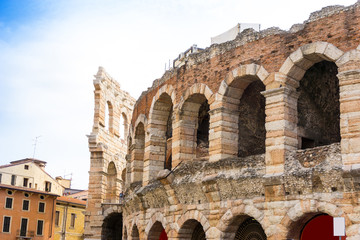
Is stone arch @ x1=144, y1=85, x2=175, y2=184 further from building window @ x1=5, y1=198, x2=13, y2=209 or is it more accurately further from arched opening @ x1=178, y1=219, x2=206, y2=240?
building window @ x1=5, y1=198, x2=13, y2=209

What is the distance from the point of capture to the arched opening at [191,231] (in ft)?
46.0

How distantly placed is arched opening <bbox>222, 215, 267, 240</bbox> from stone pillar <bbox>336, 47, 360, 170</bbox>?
3156 mm

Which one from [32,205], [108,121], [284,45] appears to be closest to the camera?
[284,45]

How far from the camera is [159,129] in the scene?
658 inches

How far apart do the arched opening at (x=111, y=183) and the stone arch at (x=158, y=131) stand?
30.2 ft

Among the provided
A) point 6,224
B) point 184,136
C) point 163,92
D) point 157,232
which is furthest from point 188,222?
point 6,224

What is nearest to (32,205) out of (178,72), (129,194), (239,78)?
(129,194)

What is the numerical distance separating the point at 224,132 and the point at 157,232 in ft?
14.7

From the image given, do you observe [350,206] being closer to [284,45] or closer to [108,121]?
[284,45]

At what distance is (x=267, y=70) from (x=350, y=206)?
12.5 ft

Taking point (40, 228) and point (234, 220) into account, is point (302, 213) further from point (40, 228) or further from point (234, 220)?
point (40, 228)

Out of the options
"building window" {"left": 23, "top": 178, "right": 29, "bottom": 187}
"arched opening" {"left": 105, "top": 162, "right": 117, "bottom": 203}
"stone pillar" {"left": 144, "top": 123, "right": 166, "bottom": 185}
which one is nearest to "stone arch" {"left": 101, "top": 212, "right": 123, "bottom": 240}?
"arched opening" {"left": 105, "top": 162, "right": 117, "bottom": 203}

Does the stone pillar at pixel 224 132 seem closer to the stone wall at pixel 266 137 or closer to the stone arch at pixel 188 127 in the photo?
the stone wall at pixel 266 137

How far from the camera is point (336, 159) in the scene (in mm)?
10625
